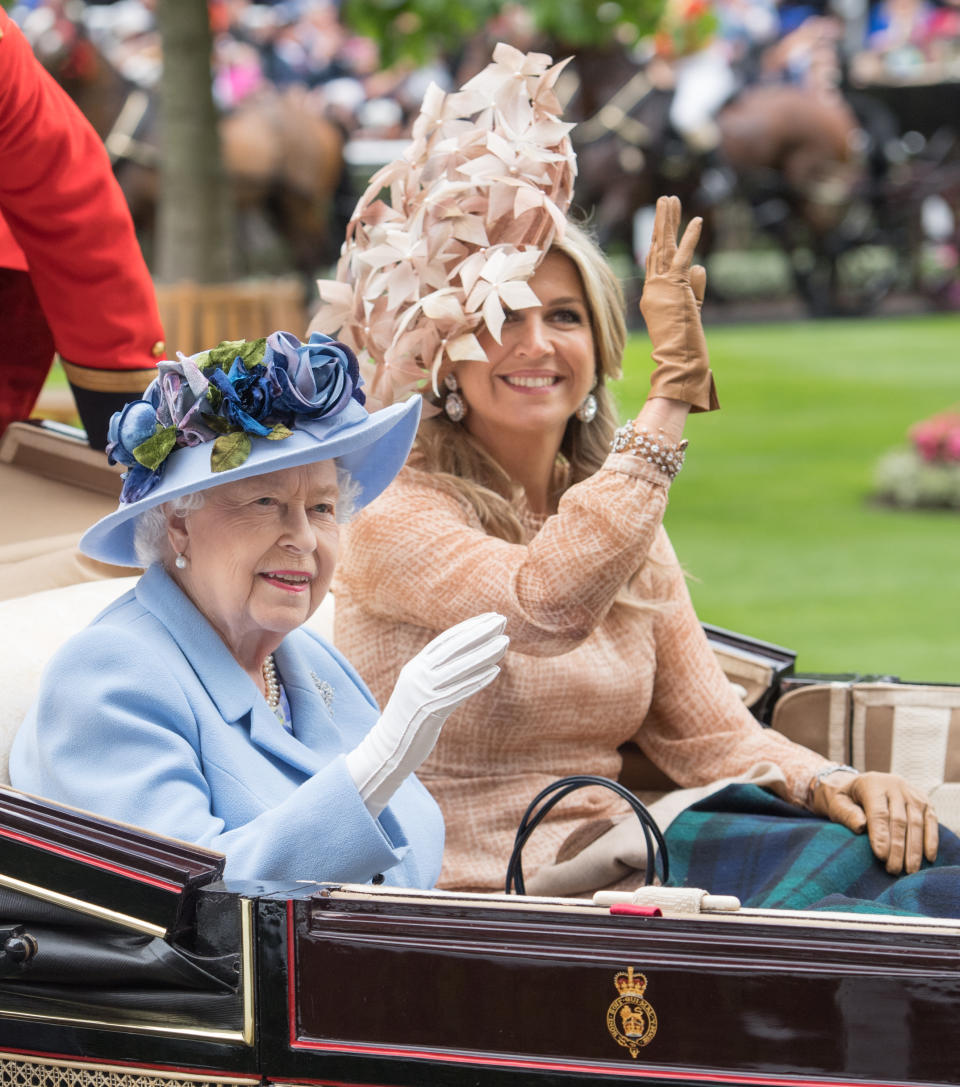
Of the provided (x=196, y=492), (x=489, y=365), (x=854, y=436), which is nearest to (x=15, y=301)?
(x=489, y=365)

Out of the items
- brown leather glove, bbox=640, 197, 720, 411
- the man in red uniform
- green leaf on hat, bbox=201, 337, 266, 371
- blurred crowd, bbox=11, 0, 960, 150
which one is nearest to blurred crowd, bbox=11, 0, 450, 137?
blurred crowd, bbox=11, 0, 960, 150

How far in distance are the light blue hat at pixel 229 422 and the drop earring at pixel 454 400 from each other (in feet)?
1.74

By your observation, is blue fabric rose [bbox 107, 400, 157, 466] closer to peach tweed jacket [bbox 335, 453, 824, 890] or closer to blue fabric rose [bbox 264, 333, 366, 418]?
blue fabric rose [bbox 264, 333, 366, 418]

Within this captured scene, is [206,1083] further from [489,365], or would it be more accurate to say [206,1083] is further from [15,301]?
[15,301]

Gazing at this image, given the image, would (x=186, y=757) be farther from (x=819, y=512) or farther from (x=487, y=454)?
(x=819, y=512)

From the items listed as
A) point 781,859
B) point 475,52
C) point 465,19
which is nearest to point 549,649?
point 781,859

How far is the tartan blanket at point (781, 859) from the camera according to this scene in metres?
1.97

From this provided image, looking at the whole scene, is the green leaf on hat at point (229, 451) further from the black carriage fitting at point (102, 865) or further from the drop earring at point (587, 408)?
the drop earring at point (587, 408)

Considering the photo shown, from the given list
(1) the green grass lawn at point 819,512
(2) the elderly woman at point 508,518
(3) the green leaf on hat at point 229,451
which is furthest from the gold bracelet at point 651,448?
(1) the green grass lawn at point 819,512

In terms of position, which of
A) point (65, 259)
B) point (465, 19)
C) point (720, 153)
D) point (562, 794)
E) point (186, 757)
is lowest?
point (562, 794)

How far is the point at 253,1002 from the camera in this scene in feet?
5.22

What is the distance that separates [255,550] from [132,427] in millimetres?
190

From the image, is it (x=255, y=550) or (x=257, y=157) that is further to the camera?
(x=257, y=157)

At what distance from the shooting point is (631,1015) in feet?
4.91
